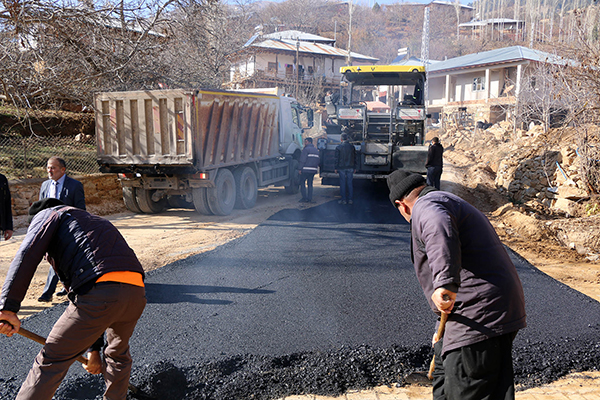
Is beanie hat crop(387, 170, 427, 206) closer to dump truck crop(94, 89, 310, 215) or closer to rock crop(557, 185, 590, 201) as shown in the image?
dump truck crop(94, 89, 310, 215)

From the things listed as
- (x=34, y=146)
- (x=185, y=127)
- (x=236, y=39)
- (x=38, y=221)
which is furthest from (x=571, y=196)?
(x=236, y=39)

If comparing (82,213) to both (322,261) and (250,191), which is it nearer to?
(322,261)

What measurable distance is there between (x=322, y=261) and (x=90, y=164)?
7681mm

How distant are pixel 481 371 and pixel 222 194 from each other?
332 inches

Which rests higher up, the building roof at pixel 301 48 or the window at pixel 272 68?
the building roof at pixel 301 48

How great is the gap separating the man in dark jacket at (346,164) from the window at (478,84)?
1080 inches

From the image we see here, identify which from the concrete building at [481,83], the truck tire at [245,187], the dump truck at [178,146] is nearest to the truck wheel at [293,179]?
the truck tire at [245,187]

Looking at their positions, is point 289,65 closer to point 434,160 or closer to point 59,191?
point 434,160

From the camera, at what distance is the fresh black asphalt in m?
3.51

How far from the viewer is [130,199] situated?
1039cm

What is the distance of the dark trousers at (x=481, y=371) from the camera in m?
2.37

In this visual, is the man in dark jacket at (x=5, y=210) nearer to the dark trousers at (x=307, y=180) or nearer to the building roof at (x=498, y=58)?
the dark trousers at (x=307, y=180)

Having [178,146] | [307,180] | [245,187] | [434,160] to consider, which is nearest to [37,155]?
[178,146]

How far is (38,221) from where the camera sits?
2.55 m
